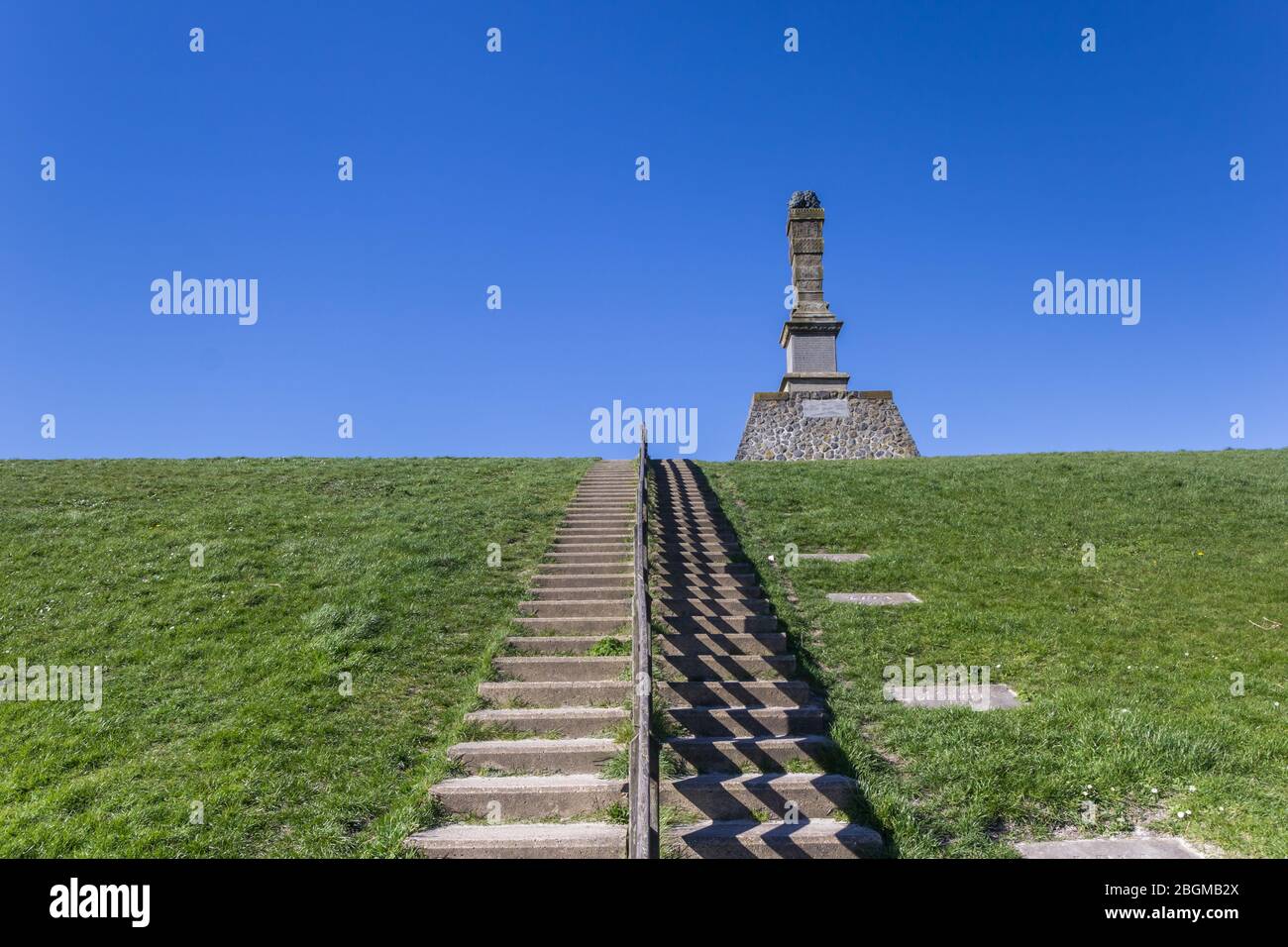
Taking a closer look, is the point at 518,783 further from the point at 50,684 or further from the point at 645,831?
the point at 50,684

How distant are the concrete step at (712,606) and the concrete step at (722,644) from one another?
0.65 m

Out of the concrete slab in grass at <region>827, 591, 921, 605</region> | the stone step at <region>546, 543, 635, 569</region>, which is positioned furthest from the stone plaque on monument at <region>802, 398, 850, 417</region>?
the concrete slab in grass at <region>827, 591, 921, 605</region>

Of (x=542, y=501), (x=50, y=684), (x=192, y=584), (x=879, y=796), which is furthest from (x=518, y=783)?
(x=542, y=501)

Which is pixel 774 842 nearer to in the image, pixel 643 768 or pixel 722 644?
pixel 643 768

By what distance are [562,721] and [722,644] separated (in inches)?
84.4

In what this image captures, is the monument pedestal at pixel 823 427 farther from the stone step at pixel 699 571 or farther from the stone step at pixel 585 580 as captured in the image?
the stone step at pixel 585 580

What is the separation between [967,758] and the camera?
17.2 ft

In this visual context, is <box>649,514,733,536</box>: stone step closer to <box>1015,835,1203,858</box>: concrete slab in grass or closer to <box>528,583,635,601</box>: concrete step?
<box>528,583,635,601</box>: concrete step

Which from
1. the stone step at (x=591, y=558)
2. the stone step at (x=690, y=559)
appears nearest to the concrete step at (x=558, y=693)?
the stone step at (x=690, y=559)

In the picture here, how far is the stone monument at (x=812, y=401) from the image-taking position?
65.2 ft

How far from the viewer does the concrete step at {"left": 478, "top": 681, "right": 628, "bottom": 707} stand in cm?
624

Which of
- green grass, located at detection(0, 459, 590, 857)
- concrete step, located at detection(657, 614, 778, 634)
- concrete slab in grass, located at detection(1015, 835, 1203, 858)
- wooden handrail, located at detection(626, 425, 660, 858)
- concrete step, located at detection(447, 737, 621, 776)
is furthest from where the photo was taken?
concrete step, located at detection(657, 614, 778, 634)

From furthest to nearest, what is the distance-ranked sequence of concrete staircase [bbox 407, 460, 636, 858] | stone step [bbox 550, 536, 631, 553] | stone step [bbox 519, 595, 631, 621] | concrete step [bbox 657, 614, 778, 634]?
1. stone step [bbox 550, 536, 631, 553]
2. stone step [bbox 519, 595, 631, 621]
3. concrete step [bbox 657, 614, 778, 634]
4. concrete staircase [bbox 407, 460, 636, 858]

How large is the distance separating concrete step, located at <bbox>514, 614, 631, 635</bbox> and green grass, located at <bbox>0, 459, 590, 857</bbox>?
0.39 meters
